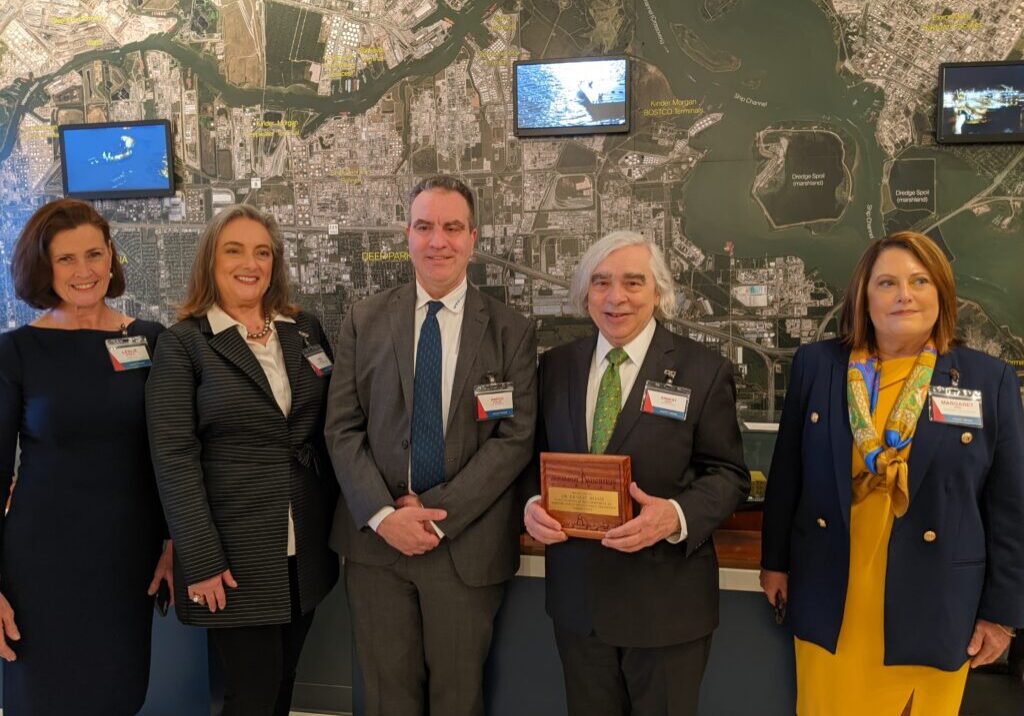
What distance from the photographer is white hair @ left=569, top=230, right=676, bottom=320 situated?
1.71m

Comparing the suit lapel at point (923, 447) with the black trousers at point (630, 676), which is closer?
the suit lapel at point (923, 447)

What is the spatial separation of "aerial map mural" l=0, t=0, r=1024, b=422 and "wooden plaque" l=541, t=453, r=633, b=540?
5.37 feet

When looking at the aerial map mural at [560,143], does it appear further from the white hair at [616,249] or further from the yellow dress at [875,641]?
the yellow dress at [875,641]

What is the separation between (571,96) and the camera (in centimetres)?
301

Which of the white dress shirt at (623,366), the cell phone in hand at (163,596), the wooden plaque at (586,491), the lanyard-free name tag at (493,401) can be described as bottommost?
the cell phone in hand at (163,596)

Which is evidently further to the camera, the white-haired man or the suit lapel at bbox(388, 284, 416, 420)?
the suit lapel at bbox(388, 284, 416, 420)

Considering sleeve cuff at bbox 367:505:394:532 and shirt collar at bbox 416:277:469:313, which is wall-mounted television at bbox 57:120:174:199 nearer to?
shirt collar at bbox 416:277:469:313

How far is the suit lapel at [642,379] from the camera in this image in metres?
1.64

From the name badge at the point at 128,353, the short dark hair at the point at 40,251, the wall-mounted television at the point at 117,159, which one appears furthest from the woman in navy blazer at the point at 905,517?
the wall-mounted television at the point at 117,159

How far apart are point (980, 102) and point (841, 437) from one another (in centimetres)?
206

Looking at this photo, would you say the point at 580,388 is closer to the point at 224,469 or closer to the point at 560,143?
the point at 224,469

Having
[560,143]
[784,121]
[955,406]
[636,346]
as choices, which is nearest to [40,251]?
[636,346]

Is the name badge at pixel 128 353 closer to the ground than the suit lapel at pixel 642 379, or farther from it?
farther from it

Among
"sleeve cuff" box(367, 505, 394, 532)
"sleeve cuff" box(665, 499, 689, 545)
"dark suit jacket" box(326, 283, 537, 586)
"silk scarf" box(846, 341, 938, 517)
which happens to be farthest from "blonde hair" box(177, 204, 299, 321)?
"silk scarf" box(846, 341, 938, 517)
